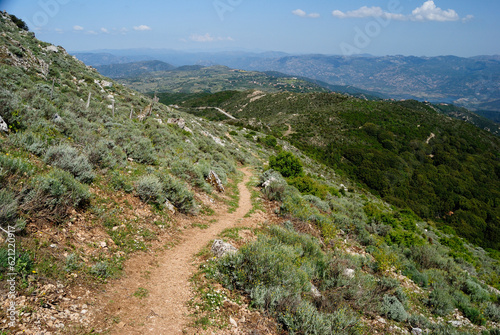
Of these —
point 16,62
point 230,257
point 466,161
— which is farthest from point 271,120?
point 230,257

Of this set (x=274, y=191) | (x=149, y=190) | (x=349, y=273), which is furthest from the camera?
(x=274, y=191)

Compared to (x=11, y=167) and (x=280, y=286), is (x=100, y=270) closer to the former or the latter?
(x=11, y=167)

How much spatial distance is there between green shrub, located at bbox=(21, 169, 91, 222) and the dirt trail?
6.81 ft

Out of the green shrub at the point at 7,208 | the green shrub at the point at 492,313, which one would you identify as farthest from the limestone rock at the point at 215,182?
the green shrub at the point at 492,313

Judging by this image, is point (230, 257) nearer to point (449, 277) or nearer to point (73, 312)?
point (73, 312)

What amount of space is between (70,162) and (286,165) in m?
16.4

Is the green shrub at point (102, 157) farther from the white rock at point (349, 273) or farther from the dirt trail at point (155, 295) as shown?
the white rock at point (349, 273)

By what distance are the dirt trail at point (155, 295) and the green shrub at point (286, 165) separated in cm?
1386

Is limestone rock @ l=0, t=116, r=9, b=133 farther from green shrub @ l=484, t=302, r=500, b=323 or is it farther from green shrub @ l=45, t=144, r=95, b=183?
green shrub @ l=484, t=302, r=500, b=323

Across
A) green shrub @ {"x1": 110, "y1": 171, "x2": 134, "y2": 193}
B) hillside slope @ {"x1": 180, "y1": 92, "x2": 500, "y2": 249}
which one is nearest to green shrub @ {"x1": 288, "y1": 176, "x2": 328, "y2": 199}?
green shrub @ {"x1": 110, "y1": 171, "x2": 134, "y2": 193}

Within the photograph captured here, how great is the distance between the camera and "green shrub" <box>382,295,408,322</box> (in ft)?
22.2

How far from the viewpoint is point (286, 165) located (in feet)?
68.5

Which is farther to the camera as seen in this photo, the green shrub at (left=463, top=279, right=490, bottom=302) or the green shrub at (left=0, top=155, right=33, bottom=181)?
the green shrub at (left=463, top=279, right=490, bottom=302)

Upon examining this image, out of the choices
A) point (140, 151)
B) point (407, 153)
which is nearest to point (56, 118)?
point (140, 151)
